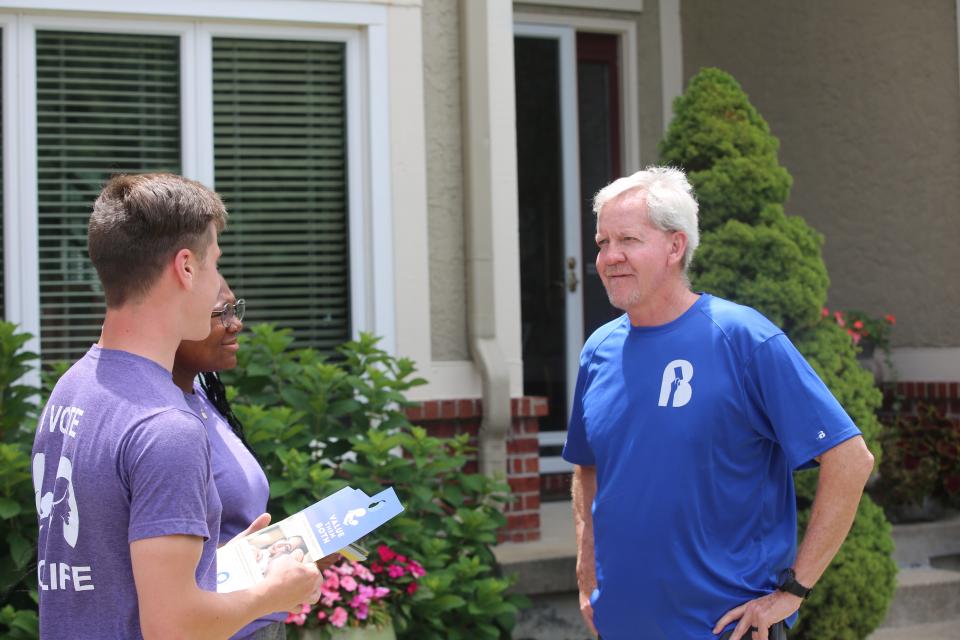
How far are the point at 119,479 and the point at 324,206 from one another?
386 centimetres

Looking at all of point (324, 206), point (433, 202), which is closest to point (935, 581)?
point (433, 202)

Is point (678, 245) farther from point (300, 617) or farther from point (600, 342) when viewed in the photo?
point (300, 617)

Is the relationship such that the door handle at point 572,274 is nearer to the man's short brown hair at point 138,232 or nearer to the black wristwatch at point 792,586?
the black wristwatch at point 792,586

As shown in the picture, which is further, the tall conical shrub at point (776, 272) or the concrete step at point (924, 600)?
the concrete step at point (924, 600)

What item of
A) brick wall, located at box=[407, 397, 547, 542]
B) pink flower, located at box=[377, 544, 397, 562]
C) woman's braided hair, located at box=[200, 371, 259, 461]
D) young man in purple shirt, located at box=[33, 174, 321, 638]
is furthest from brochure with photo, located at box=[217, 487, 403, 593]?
brick wall, located at box=[407, 397, 547, 542]

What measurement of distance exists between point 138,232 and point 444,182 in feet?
12.5

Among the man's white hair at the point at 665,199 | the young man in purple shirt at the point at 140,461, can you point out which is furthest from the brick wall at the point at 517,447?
the young man in purple shirt at the point at 140,461

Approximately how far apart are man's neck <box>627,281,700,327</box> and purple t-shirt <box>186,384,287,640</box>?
112cm

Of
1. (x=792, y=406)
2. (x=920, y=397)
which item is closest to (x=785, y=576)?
(x=792, y=406)

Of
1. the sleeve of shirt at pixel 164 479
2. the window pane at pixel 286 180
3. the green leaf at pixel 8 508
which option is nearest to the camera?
the sleeve of shirt at pixel 164 479

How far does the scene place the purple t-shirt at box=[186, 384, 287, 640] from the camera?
2.34m

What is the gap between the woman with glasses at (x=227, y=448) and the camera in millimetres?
2348

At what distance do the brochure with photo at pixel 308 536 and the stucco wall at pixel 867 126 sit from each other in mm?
5304

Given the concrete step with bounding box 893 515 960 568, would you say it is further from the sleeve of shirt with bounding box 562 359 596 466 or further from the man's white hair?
the man's white hair
